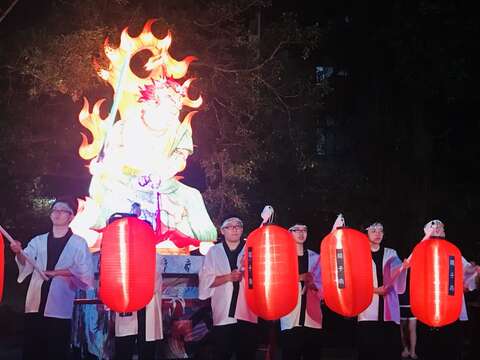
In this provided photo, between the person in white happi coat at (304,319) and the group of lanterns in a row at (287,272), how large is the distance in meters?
0.77

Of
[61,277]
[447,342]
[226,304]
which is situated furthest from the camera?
[447,342]

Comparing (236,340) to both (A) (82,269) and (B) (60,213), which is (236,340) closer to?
(A) (82,269)

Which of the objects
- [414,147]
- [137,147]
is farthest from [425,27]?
[137,147]

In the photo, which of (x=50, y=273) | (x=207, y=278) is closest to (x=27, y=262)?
(x=50, y=273)

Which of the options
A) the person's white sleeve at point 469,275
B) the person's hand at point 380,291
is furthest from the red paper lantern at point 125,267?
the person's white sleeve at point 469,275

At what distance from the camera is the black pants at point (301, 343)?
22.9 ft

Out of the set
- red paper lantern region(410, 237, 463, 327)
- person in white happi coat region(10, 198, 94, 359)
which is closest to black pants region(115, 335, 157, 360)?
person in white happi coat region(10, 198, 94, 359)

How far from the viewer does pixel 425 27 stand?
12.3 meters

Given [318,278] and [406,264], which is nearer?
[406,264]

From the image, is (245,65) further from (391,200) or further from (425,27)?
(391,200)

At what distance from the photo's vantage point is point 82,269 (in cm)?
641

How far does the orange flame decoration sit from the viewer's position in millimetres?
8781

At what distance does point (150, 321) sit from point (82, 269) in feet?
3.56

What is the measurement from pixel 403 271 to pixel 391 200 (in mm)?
7261
